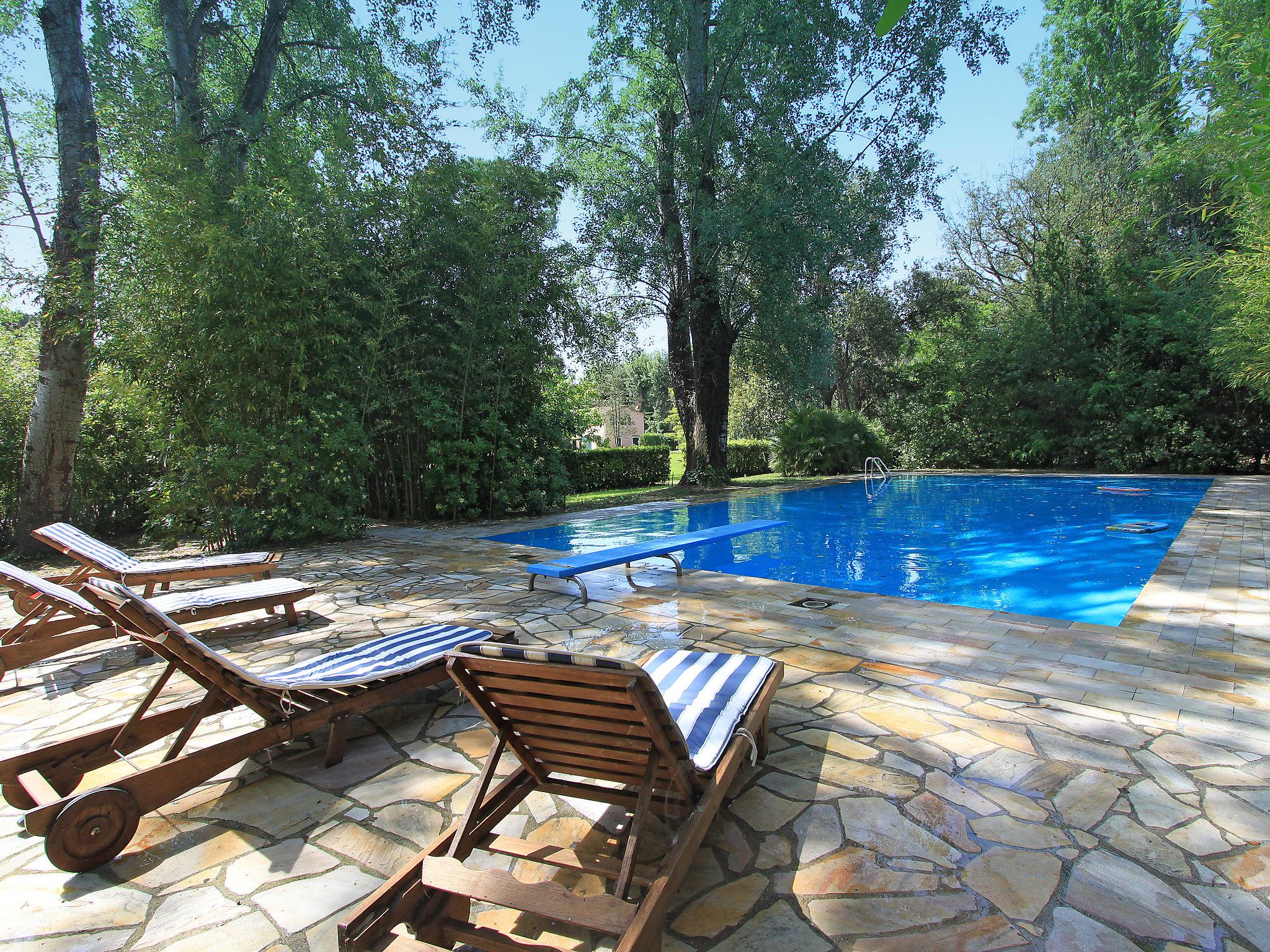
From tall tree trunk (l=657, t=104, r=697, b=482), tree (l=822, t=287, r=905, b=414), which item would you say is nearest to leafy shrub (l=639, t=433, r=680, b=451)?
tall tree trunk (l=657, t=104, r=697, b=482)

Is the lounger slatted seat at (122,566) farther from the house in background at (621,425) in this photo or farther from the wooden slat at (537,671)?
the house in background at (621,425)

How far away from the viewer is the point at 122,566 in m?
4.81

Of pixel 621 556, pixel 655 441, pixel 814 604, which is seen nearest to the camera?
pixel 814 604

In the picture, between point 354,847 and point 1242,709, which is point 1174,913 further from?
point 354,847

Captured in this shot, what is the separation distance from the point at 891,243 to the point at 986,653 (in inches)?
526

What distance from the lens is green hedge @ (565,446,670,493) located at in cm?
1666

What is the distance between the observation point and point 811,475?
66.8 ft

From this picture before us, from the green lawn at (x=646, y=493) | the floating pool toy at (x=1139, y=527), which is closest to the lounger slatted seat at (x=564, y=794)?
the floating pool toy at (x=1139, y=527)

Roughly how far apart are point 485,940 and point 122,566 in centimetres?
462

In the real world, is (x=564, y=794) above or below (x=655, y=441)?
below

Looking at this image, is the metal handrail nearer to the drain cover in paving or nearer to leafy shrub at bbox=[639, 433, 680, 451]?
leafy shrub at bbox=[639, 433, 680, 451]

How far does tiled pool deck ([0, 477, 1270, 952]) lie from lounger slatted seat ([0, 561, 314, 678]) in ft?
0.66

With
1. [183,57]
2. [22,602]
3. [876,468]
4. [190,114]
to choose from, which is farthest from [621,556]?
[876,468]

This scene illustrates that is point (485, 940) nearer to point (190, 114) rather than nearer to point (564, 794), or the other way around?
point (564, 794)
